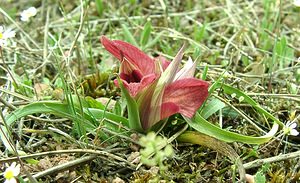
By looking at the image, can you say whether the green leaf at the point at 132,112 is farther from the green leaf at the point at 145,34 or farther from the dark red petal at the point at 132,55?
the green leaf at the point at 145,34

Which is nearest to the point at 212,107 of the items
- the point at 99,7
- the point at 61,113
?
the point at 61,113

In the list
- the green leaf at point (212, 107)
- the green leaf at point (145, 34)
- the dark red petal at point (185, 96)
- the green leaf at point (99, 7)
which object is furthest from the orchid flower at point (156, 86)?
the green leaf at point (99, 7)

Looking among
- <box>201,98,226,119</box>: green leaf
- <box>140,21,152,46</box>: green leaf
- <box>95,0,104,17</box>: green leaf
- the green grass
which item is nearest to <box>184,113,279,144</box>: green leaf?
the green grass

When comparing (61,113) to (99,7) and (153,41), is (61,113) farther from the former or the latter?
(99,7)

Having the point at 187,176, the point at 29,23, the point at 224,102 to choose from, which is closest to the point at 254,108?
the point at 224,102

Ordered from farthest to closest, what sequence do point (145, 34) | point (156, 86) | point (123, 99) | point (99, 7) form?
point (99, 7), point (145, 34), point (123, 99), point (156, 86)

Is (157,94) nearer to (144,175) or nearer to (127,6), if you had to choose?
(144,175)
